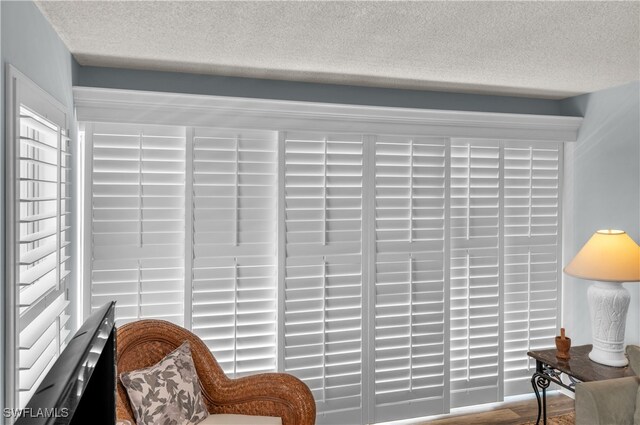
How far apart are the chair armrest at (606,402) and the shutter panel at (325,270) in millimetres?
1385

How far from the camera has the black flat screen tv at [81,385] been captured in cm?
42

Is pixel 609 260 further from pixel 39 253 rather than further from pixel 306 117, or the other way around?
pixel 39 253

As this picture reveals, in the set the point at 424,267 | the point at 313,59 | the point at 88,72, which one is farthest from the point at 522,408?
the point at 88,72

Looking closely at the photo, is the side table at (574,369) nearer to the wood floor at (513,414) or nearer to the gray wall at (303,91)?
the wood floor at (513,414)

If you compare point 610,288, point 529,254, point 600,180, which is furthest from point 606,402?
point 600,180

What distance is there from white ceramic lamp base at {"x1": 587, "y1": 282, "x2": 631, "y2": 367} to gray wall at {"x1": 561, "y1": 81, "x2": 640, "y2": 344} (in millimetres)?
517

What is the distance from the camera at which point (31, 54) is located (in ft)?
6.29

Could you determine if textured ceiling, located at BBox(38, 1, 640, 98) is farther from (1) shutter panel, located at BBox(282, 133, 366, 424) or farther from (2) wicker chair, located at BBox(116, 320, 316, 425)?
(2) wicker chair, located at BBox(116, 320, 316, 425)

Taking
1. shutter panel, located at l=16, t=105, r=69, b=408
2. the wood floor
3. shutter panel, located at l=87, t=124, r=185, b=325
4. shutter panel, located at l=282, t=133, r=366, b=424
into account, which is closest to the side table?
the wood floor

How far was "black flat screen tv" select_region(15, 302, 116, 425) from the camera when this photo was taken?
42 cm

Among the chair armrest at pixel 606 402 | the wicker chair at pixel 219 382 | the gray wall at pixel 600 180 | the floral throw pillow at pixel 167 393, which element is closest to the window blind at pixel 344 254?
the gray wall at pixel 600 180

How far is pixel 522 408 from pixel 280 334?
198 cm

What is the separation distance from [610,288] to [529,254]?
0.86 m

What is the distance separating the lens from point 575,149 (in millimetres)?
3762
